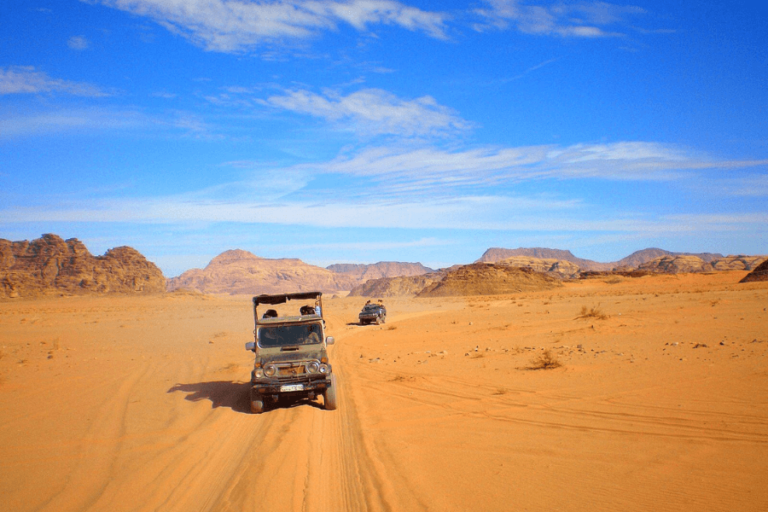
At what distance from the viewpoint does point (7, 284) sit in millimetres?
80750

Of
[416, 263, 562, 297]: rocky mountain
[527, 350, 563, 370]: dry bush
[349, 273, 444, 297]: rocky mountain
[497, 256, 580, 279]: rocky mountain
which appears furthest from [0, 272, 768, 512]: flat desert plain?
[497, 256, 580, 279]: rocky mountain

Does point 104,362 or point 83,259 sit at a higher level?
point 83,259

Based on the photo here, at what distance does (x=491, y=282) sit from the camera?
300 ft

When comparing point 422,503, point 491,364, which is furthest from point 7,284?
point 422,503

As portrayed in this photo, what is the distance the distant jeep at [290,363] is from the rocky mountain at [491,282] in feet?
259

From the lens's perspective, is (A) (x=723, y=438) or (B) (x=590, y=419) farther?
(B) (x=590, y=419)

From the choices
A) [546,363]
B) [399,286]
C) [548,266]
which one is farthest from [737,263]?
[546,363]

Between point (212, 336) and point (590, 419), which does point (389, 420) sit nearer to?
point (590, 419)

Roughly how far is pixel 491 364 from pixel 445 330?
1176 centimetres

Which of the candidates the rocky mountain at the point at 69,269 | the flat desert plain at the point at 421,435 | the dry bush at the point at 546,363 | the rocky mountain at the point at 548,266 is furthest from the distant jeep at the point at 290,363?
the rocky mountain at the point at 548,266

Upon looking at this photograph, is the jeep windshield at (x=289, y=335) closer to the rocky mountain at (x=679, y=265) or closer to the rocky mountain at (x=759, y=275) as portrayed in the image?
the rocky mountain at (x=759, y=275)

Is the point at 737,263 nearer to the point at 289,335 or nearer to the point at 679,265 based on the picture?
the point at 679,265

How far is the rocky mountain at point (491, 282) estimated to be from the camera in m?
88.2

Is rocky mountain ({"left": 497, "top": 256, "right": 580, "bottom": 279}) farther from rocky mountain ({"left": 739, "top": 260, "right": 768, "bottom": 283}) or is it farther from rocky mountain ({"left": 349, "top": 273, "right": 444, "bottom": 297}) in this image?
rocky mountain ({"left": 739, "top": 260, "right": 768, "bottom": 283})
